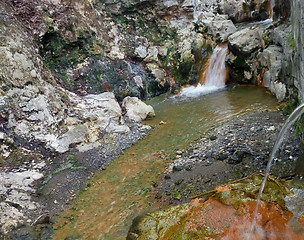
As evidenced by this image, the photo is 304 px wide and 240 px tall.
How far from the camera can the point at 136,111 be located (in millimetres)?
10258

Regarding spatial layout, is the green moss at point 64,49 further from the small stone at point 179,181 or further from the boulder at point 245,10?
the boulder at point 245,10

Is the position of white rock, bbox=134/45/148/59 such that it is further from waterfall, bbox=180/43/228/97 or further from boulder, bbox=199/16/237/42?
boulder, bbox=199/16/237/42

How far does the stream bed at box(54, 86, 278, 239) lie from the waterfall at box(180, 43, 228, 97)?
149 cm

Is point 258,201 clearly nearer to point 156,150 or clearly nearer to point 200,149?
point 200,149

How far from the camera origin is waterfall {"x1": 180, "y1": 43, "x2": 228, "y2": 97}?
529 inches

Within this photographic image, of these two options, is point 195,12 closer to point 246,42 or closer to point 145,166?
point 246,42

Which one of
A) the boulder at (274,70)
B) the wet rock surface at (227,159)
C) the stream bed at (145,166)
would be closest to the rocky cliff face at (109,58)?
the boulder at (274,70)

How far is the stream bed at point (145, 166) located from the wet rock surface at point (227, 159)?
15.8 inches

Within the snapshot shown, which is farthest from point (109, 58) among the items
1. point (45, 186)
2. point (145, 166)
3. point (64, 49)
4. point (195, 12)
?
point (45, 186)

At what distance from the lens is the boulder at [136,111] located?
10.1 metres

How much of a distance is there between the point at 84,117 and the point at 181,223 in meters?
6.36

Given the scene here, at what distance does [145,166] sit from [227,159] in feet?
7.74

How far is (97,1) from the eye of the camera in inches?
553

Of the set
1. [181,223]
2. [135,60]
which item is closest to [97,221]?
[181,223]
